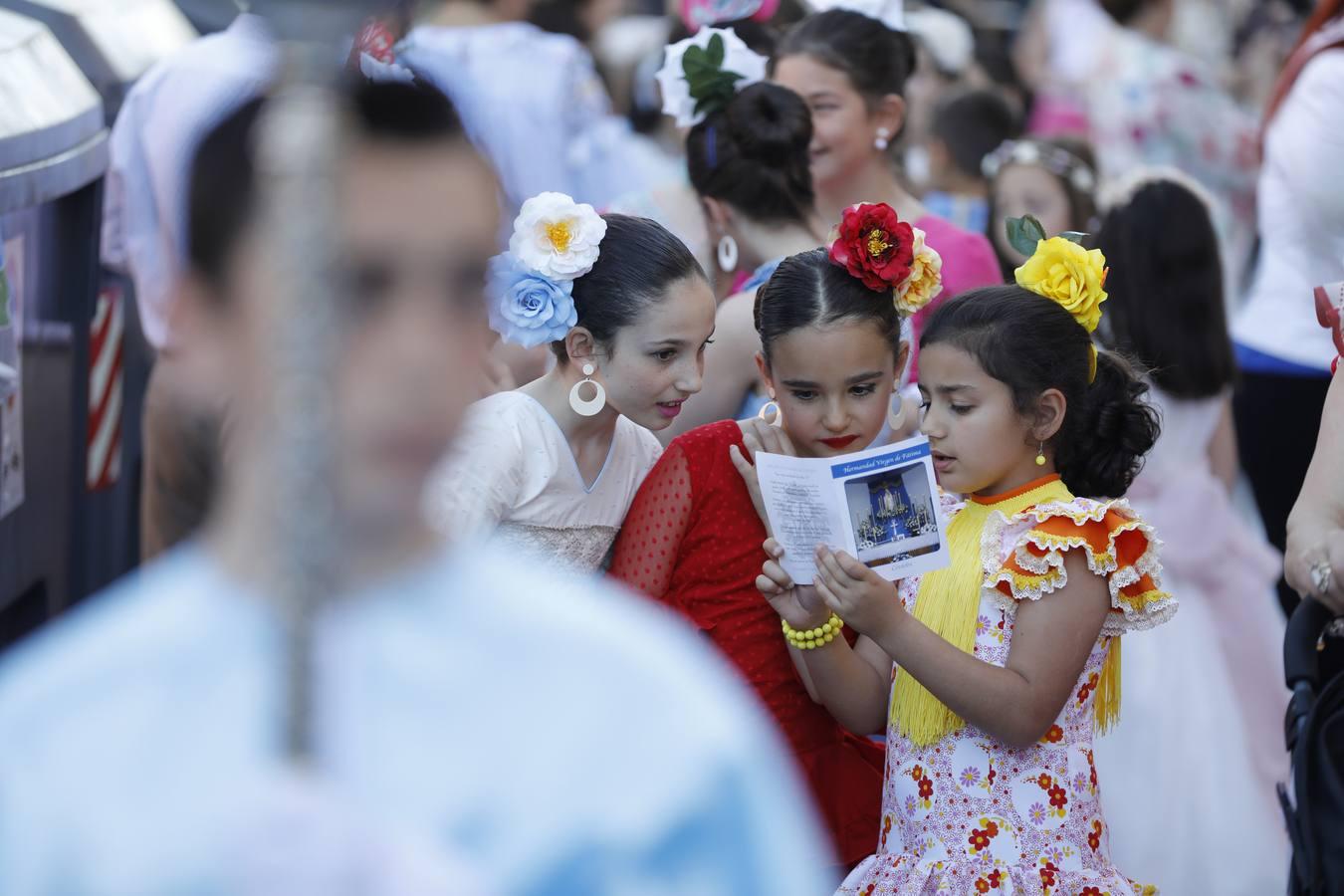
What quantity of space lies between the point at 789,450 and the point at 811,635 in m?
0.35

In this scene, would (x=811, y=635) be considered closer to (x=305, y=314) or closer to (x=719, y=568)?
(x=719, y=568)

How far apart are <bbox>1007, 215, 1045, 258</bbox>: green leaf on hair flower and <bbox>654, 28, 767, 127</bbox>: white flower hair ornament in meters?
1.05

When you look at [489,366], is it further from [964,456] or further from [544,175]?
[544,175]

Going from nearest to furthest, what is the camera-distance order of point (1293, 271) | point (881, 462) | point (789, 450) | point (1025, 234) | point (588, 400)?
1. point (881, 462)
2. point (588, 400)
3. point (789, 450)
4. point (1025, 234)
5. point (1293, 271)

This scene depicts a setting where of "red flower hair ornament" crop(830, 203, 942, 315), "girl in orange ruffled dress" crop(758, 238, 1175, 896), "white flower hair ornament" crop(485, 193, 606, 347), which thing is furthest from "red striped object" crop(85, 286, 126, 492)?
"girl in orange ruffled dress" crop(758, 238, 1175, 896)

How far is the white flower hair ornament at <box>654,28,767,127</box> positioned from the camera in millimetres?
3939

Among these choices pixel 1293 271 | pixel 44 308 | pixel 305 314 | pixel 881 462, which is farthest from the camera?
pixel 1293 271

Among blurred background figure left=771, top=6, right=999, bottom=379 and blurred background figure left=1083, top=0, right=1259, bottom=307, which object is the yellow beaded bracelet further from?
blurred background figure left=1083, top=0, right=1259, bottom=307

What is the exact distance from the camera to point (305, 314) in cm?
79

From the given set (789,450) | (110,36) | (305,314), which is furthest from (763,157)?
(305,314)

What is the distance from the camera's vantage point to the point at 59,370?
4.02 meters

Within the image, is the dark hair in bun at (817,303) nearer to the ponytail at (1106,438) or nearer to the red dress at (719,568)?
the red dress at (719,568)

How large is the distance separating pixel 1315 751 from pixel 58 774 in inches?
80.1

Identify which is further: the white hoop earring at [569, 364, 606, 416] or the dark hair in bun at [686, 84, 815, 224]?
the dark hair in bun at [686, 84, 815, 224]
